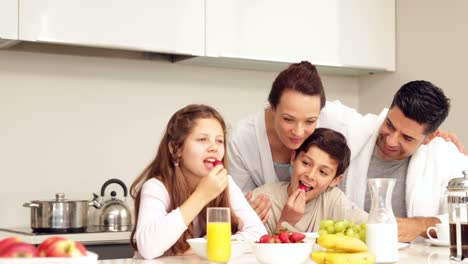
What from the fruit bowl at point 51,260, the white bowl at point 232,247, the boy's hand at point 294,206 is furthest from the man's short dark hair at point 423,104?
the fruit bowl at point 51,260

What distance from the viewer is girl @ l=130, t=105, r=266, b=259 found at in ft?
7.19

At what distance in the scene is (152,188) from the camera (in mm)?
2281

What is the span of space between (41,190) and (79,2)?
85 centimetres

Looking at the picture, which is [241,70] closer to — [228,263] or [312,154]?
[312,154]

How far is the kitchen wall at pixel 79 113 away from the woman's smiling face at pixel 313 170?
116cm

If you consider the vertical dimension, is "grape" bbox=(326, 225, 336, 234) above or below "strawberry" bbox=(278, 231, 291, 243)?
below

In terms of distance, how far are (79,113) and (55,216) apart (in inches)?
24.2

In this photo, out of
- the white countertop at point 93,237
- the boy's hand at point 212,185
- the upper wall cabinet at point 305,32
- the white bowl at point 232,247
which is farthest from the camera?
the upper wall cabinet at point 305,32

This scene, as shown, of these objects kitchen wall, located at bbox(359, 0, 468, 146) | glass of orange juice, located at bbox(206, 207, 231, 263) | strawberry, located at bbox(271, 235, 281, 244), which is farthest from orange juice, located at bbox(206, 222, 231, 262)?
kitchen wall, located at bbox(359, 0, 468, 146)

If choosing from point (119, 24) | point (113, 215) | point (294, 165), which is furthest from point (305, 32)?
point (113, 215)

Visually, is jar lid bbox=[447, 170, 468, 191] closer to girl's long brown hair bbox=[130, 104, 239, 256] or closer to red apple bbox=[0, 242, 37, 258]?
girl's long brown hair bbox=[130, 104, 239, 256]

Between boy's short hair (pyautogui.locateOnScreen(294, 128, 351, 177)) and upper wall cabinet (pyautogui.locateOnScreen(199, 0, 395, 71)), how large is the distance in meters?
0.94

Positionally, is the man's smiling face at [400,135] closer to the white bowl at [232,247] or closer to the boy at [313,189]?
the boy at [313,189]

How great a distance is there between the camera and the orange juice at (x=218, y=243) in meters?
1.78
